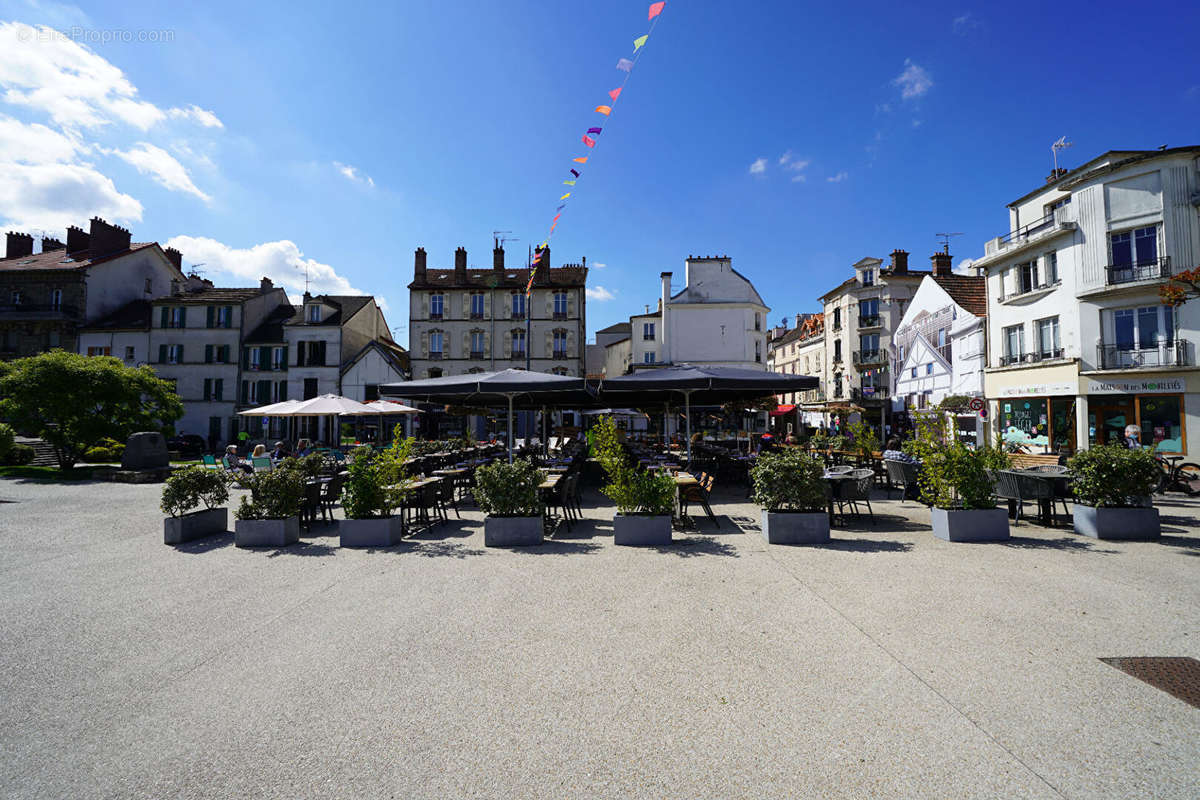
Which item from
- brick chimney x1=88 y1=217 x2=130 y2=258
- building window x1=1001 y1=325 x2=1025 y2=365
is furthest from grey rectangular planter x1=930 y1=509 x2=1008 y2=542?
brick chimney x1=88 y1=217 x2=130 y2=258

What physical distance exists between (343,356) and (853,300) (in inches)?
1346

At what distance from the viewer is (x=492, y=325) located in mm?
35750

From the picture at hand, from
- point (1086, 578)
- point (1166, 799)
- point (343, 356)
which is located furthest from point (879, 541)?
point (343, 356)

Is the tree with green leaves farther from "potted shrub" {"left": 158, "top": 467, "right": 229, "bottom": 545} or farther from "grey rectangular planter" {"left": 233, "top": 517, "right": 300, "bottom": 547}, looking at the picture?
"grey rectangular planter" {"left": 233, "top": 517, "right": 300, "bottom": 547}

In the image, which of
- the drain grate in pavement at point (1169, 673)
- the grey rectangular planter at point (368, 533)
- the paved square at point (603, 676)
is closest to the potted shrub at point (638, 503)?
the paved square at point (603, 676)

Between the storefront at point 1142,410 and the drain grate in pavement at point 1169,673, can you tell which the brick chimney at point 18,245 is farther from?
the storefront at point 1142,410

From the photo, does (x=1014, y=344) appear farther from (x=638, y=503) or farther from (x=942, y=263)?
(x=638, y=503)

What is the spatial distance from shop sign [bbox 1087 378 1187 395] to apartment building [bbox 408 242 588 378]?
25663mm

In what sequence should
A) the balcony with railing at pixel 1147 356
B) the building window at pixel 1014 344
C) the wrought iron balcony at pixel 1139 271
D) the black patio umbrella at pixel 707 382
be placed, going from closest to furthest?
the black patio umbrella at pixel 707 382
the balcony with railing at pixel 1147 356
the wrought iron balcony at pixel 1139 271
the building window at pixel 1014 344

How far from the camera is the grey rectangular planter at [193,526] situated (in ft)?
24.9

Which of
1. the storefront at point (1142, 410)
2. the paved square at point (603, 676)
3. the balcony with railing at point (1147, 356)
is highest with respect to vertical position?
the balcony with railing at point (1147, 356)

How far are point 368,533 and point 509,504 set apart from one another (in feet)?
6.69

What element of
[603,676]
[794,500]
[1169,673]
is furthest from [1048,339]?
[603,676]

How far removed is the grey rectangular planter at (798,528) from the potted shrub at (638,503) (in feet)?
4.72
